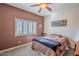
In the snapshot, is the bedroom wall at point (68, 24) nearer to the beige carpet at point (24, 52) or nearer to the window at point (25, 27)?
the window at point (25, 27)

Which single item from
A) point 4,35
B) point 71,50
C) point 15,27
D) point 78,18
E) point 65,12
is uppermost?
point 65,12

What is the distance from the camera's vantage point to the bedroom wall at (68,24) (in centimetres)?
145

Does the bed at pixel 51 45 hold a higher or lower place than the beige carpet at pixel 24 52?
higher

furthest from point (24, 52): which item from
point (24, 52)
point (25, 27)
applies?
point (25, 27)

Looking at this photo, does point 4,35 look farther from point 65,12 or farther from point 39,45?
point 65,12

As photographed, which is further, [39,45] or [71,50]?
[39,45]

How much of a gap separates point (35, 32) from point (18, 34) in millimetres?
301

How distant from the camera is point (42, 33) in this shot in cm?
159

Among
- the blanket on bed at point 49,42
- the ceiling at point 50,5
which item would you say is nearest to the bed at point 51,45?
the blanket on bed at point 49,42

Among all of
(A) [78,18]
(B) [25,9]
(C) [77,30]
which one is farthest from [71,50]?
(B) [25,9]

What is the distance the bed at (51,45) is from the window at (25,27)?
17 cm

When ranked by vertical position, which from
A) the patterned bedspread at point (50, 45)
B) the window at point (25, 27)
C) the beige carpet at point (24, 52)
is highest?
the window at point (25, 27)

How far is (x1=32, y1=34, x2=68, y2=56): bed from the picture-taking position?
1401 mm

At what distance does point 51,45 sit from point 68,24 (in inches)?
18.4
